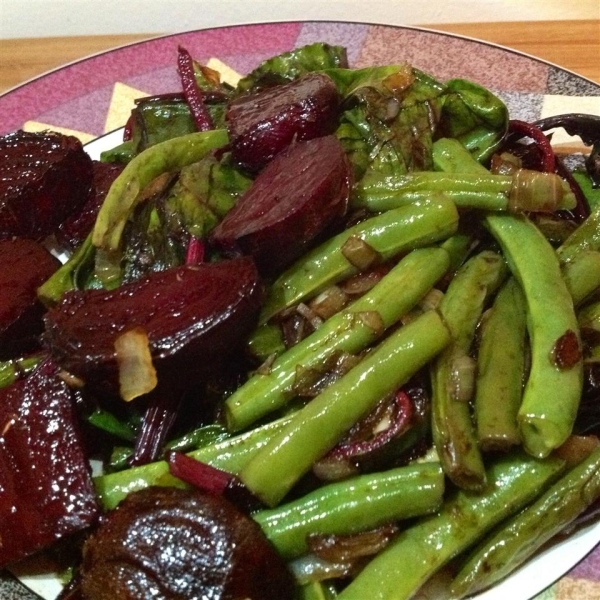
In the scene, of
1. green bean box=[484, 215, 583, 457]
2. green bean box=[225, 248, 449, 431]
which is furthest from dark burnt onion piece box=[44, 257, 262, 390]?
green bean box=[484, 215, 583, 457]

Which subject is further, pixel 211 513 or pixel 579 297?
pixel 579 297

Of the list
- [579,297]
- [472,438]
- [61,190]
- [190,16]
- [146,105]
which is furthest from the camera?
[190,16]

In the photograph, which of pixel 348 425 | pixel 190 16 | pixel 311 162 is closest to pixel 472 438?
pixel 348 425

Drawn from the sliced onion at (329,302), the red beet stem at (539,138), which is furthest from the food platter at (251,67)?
the sliced onion at (329,302)

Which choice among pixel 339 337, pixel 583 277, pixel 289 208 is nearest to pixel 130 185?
pixel 289 208

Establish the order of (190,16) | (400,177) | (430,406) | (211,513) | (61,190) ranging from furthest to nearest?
(190,16), (61,190), (400,177), (430,406), (211,513)

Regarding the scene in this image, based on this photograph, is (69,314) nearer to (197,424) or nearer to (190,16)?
(197,424)
